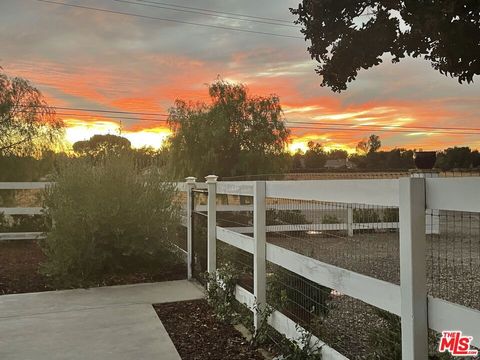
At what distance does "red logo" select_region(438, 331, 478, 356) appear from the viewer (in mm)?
2469

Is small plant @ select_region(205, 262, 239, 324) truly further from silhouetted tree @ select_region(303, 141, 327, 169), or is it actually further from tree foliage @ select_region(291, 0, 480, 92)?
silhouetted tree @ select_region(303, 141, 327, 169)

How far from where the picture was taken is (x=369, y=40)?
15.9ft

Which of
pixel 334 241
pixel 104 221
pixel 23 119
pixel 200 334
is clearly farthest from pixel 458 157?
pixel 200 334

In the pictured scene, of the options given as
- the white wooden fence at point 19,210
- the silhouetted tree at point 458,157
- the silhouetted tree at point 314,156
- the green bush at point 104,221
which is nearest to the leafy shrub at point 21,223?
the white wooden fence at point 19,210

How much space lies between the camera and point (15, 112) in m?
13.8

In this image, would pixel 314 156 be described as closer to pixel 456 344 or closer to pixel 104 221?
pixel 104 221

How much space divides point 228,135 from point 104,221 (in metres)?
12.1

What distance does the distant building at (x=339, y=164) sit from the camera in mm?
27659

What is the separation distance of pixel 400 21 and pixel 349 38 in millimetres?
562

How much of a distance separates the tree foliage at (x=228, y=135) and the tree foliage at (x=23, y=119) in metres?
5.67

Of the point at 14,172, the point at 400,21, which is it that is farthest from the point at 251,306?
the point at 14,172

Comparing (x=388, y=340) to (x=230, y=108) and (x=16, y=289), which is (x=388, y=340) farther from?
(x=230, y=108)

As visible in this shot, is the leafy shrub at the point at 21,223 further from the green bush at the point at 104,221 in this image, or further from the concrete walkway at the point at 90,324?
the concrete walkway at the point at 90,324

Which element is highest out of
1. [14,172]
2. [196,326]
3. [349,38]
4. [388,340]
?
[349,38]
